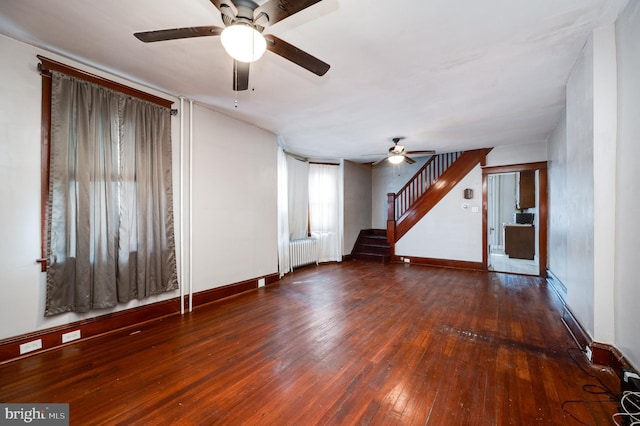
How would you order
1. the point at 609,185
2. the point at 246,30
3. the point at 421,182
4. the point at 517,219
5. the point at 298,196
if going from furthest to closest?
the point at 517,219
the point at 421,182
the point at 298,196
the point at 609,185
the point at 246,30

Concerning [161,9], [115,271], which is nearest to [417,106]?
[161,9]

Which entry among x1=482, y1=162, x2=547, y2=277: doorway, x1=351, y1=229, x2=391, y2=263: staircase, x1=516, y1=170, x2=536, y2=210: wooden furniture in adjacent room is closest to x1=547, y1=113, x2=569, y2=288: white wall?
x1=482, y1=162, x2=547, y2=277: doorway

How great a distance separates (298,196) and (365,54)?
428 centimetres

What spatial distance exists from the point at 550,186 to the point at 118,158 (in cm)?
708

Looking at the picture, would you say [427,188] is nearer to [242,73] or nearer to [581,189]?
[581,189]

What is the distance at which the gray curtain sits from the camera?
249 cm

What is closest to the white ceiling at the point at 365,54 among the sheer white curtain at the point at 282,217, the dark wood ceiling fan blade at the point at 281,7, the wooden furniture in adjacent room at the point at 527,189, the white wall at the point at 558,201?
the dark wood ceiling fan blade at the point at 281,7

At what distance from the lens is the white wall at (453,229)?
6.09 metres

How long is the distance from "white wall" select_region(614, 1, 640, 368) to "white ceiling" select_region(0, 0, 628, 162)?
291 mm

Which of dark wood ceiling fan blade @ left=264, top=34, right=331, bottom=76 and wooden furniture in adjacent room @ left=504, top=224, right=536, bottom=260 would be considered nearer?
dark wood ceiling fan blade @ left=264, top=34, right=331, bottom=76

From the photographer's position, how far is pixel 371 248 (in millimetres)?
7574

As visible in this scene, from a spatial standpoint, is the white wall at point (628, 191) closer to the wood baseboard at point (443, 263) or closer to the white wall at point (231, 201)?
the wood baseboard at point (443, 263)

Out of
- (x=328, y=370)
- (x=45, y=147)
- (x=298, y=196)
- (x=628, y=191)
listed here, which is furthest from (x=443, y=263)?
(x=45, y=147)

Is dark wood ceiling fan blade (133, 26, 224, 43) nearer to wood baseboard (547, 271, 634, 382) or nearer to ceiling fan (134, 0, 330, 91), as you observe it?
ceiling fan (134, 0, 330, 91)
